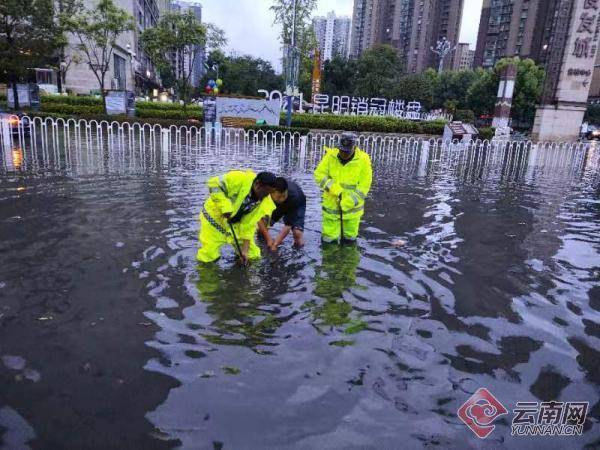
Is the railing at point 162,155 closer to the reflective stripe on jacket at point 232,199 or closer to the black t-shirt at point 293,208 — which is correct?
the black t-shirt at point 293,208

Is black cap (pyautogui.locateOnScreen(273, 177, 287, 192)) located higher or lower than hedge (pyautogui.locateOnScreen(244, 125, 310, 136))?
higher

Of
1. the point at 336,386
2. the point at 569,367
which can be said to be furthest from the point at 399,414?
the point at 569,367

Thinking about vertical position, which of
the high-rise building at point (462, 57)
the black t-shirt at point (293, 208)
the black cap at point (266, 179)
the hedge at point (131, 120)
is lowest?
the hedge at point (131, 120)

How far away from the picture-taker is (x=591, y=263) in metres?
6.09

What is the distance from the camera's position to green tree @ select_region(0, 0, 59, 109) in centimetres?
2284

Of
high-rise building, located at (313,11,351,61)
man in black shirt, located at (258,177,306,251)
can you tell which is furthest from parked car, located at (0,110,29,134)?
high-rise building, located at (313,11,351,61)

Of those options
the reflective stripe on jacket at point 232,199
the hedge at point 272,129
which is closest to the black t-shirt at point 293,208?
the reflective stripe on jacket at point 232,199

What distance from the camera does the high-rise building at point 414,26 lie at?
97.6 metres

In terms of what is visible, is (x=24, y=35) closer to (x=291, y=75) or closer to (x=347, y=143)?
(x=291, y=75)

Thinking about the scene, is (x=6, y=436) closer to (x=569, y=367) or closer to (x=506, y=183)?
(x=569, y=367)

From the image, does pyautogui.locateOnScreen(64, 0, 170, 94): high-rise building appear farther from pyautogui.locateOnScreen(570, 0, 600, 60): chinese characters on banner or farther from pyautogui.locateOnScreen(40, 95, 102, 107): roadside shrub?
pyautogui.locateOnScreen(570, 0, 600, 60): chinese characters on banner

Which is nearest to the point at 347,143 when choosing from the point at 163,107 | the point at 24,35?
the point at 24,35

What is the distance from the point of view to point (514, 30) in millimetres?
85375

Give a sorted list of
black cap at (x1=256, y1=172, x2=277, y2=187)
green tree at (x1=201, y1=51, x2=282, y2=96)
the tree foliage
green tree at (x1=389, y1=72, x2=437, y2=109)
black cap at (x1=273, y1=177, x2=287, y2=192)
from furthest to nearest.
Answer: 1. green tree at (x1=201, y1=51, x2=282, y2=96)
2. green tree at (x1=389, y1=72, x2=437, y2=109)
3. the tree foliage
4. black cap at (x1=273, y1=177, x2=287, y2=192)
5. black cap at (x1=256, y1=172, x2=277, y2=187)
